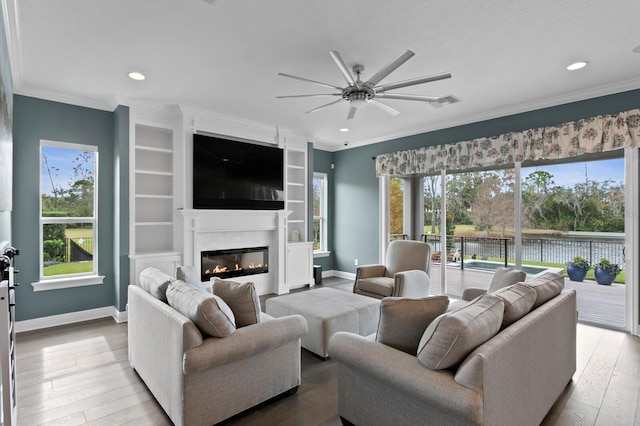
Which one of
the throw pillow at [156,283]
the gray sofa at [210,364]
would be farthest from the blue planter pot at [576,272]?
the throw pillow at [156,283]

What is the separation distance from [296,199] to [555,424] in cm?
483

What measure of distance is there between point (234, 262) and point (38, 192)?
2620 mm

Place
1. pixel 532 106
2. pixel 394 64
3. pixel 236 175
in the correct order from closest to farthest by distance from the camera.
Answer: pixel 394 64 < pixel 532 106 < pixel 236 175

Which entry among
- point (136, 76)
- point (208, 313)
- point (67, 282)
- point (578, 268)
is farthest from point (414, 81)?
point (67, 282)

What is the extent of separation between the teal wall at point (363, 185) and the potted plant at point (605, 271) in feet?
6.31

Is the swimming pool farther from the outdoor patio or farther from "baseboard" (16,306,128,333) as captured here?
"baseboard" (16,306,128,333)

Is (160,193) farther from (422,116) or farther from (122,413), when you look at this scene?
(422,116)

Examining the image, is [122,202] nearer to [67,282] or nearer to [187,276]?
[67,282]

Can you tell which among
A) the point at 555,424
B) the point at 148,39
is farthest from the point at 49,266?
the point at 555,424

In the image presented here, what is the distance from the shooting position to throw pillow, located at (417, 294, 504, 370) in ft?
5.07

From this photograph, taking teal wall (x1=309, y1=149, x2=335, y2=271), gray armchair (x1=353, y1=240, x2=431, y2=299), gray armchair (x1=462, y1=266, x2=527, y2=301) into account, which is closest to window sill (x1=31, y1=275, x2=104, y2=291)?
gray armchair (x1=353, y1=240, x2=431, y2=299)

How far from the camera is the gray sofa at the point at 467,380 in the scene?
146 centimetres

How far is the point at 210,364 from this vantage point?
1.90 meters

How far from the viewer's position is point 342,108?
4.56m
